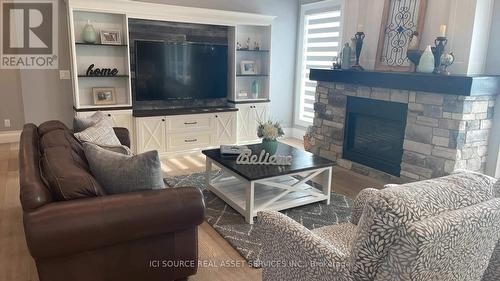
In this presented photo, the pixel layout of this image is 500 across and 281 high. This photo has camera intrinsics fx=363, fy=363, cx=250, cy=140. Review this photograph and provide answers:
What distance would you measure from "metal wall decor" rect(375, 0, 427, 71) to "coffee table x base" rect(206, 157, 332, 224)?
5.70 ft

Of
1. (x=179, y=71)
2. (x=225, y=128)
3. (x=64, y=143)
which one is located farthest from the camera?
(x=225, y=128)

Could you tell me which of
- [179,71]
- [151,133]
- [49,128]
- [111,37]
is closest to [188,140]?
[151,133]

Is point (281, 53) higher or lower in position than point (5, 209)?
higher

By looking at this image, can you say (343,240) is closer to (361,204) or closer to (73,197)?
(361,204)

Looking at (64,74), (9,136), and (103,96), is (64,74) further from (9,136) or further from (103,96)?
(9,136)

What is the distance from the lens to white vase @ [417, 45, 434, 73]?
3855mm

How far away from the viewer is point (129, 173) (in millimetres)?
2033

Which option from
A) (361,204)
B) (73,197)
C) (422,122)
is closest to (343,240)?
(361,204)

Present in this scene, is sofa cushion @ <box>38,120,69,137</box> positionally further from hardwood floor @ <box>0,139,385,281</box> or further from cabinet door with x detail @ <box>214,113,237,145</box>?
cabinet door with x detail @ <box>214,113,237,145</box>

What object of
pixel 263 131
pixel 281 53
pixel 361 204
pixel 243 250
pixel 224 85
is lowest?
pixel 243 250

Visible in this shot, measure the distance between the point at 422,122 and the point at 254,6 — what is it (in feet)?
11.4

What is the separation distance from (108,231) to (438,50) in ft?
12.0

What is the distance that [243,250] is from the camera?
107 inches

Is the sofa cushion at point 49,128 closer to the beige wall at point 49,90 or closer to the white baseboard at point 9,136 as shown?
the beige wall at point 49,90
